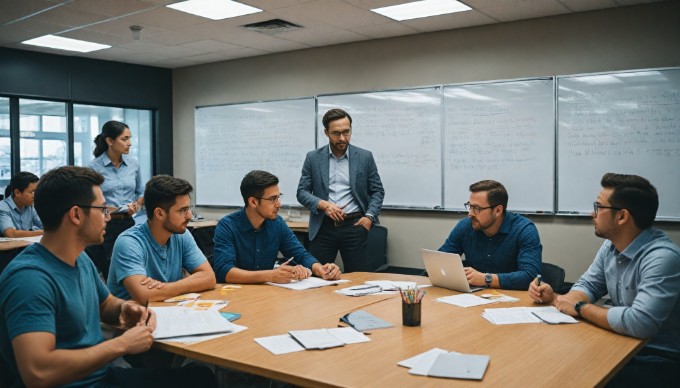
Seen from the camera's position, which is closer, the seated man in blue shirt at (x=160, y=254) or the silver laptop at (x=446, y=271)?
the seated man in blue shirt at (x=160, y=254)

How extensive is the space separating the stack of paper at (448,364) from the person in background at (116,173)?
3.76m

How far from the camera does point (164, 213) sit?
2797 millimetres

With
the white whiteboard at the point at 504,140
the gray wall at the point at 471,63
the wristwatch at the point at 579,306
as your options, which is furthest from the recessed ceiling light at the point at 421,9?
the wristwatch at the point at 579,306

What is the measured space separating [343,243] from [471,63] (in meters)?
2.51

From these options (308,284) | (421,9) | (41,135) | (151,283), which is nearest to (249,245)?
(308,284)

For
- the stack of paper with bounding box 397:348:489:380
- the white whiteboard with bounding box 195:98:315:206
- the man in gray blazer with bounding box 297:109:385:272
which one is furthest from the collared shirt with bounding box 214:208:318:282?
the white whiteboard with bounding box 195:98:315:206

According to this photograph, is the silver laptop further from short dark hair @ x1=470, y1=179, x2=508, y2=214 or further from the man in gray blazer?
the man in gray blazer

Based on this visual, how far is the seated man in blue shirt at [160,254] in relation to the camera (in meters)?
2.61

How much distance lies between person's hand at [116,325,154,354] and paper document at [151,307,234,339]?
0.09 meters

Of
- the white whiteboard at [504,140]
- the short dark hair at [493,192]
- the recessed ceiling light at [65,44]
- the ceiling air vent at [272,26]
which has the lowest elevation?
the short dark hair at [493,192]

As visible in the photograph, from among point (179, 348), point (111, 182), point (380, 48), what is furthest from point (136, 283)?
point (380, 48)

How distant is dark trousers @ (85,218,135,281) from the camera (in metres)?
4.34

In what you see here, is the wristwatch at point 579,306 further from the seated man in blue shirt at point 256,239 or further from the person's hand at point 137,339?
the person's hand at point 137,339

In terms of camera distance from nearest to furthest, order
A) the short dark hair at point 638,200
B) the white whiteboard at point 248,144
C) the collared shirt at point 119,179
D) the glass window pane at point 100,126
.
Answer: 1. the short dark hair at point 638,200
2. the collared shirt at point 119,179
3. the white whiteboard at point 248,144
4. the glass window pane at point 100,126
